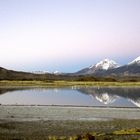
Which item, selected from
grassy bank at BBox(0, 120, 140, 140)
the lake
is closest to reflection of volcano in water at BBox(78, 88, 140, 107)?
the lake

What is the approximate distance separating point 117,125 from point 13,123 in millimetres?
7475

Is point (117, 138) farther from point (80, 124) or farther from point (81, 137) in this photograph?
point (80, 124)

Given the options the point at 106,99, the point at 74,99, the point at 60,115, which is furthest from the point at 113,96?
the point at 60,115

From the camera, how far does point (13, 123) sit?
2858cm

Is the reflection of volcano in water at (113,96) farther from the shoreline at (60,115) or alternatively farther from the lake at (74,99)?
the shoreline at (60,115)

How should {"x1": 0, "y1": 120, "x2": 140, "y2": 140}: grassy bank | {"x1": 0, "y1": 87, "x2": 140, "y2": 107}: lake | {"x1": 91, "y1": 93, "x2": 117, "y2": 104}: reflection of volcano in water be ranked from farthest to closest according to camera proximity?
{"x1": 91, "y1": 93, "x2": 117, "y2": 104}: reflection of volcano in water
{"x1": 0, "y1": 87, "x2": 140, "y2": 107}: lake
{"x1": 0, "y1": 120, "x2": 140, "y2": 140}: grassy bank

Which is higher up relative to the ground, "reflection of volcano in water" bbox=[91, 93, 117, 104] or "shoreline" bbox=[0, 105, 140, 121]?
"reflection of volcano in water" bbox=[91, 93, 117, 104]

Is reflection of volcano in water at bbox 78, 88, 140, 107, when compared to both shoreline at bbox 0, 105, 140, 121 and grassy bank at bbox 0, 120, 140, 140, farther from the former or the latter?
grassy bank at bbox 0, 120, 140, 140

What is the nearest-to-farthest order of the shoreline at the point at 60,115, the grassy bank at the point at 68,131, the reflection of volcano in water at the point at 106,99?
1. the grassy bank at the point at 68,131
2. the shoreline at the point at 60,115
3. the reflection of volcano in water at the point at 106,99

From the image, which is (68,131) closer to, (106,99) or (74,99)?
(74,99)

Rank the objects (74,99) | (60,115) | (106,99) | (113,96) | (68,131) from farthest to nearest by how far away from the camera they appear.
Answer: (113,96) → (106,99) → (74,99) → (60,115) → (68,131)

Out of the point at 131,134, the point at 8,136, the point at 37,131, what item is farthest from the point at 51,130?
the point at 131,134

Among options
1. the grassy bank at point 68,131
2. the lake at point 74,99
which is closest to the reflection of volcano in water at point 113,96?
the lake at point 74,99

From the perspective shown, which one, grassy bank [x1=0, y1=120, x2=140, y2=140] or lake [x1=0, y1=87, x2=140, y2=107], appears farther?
lake [x1=0, y1=87, x2=140, y2=107]
